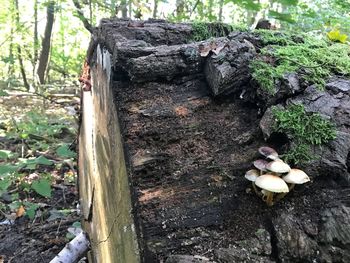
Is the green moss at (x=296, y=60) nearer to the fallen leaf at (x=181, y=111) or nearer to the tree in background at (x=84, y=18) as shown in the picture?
the tree in background at (x=84, y=18)

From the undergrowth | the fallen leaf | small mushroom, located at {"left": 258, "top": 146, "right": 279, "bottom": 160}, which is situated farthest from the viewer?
the undergrowth

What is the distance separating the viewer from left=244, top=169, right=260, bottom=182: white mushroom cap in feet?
4.36

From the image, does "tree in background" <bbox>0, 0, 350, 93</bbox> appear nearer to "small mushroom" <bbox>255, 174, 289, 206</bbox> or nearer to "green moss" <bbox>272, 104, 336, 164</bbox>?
"green moss" <bbox>272, 104, 336, 164</bbox>

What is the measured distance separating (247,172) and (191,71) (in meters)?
0.59

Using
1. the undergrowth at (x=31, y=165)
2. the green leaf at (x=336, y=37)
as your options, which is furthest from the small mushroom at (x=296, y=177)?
the undergrowth at (x=31, y=165)

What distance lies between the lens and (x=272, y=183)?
1.24 m

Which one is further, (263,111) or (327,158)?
(263,111)

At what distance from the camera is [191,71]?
1.68m

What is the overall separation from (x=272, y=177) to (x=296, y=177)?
0.09m

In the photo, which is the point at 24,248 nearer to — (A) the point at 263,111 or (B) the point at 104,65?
(B) the point at 104,65

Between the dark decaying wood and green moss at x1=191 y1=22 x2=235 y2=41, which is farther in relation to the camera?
green moss at x1=191 y1=22 x2=235 y2=41

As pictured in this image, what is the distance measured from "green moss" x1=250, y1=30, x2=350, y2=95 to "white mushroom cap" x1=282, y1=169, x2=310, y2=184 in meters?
0.43

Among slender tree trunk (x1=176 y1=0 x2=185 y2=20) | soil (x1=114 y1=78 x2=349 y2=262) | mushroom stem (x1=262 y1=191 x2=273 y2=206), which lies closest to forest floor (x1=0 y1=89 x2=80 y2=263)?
soil (x1=114 y1=78 x2=349 y2=262)

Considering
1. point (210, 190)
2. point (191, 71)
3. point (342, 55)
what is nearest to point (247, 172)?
point (210, 190)
